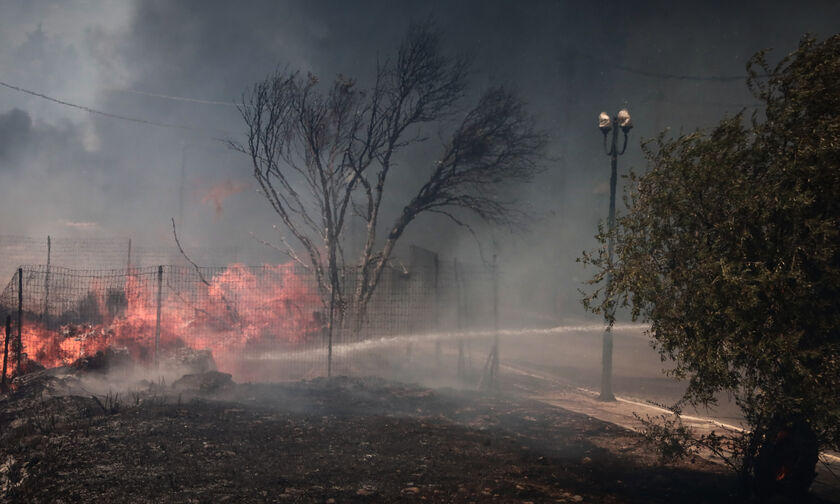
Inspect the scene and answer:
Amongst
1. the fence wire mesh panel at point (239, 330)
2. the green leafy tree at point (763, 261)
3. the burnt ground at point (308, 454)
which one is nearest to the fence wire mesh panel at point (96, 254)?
the fence wire mesh panel at point (239, 330)

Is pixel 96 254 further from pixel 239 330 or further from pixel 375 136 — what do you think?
pixel 375 136

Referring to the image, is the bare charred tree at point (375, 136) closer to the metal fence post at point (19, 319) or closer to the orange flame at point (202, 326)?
the orange flame at point (202, 326)

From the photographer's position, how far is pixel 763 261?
16.0 ft

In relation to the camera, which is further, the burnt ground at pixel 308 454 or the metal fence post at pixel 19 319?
the metal fence post at pixel 19 319

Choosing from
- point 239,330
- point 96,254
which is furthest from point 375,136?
point 96,254

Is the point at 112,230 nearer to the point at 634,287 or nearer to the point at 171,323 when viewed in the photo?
the point at 171,323

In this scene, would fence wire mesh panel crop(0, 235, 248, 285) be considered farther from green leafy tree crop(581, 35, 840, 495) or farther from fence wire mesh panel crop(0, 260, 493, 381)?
green leafy tree crop(581, 35, 840, 495)

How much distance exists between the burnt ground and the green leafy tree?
1.40 m

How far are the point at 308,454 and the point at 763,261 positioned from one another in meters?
5.89

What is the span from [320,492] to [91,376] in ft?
26.9

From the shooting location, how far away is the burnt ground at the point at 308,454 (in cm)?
587

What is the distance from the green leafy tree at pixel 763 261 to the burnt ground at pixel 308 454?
140 cm

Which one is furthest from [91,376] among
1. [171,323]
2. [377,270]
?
[377,270]

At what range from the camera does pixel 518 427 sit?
9672 mm
